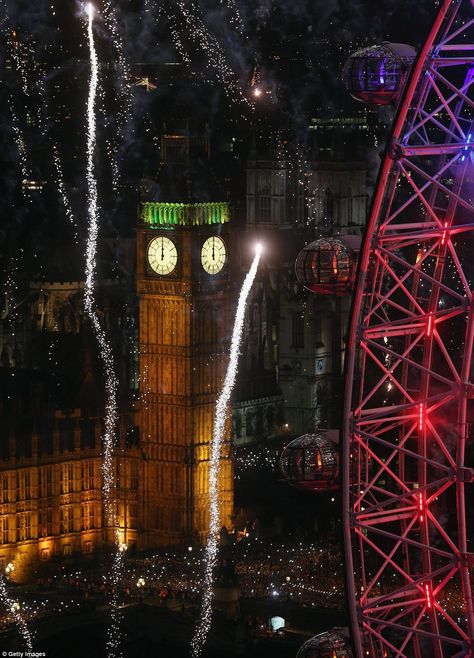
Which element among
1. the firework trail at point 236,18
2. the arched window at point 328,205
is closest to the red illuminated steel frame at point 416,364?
the firework trail at point 236,18

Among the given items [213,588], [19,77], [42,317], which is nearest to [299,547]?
[213,588]

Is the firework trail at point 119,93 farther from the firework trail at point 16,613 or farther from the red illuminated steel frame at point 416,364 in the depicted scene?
the red illuminated steel frame at point 416,364

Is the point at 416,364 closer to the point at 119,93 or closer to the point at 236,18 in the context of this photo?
the point at 236,18

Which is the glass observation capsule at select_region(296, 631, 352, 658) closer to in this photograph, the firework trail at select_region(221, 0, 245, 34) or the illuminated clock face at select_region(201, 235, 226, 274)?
the illuminated clock face at select_region(201, 235, 226, 274)

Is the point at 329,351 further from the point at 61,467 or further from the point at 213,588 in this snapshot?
the point at 213,588

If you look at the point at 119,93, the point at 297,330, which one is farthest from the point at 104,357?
the point at 297,330

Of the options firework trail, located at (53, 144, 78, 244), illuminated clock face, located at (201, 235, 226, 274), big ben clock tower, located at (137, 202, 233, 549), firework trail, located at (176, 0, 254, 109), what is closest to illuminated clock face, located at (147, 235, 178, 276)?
big ben clock tower, located at (137, 202, 233, 549)

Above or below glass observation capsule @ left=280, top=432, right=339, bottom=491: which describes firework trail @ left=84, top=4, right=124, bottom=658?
above
